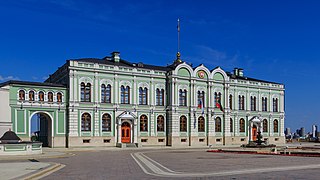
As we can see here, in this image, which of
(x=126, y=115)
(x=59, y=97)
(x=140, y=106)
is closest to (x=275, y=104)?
(x=140, y=106)

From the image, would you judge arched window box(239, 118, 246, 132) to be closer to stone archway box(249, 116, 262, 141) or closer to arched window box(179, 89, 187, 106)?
stone archway box(249, 116, 262, 141)

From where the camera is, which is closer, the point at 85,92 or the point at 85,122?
the point at 85,122

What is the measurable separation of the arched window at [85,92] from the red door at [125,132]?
6.88m

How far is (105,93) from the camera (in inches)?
2347

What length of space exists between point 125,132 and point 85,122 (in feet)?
21.9

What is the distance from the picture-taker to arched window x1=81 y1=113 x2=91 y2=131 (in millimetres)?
57281

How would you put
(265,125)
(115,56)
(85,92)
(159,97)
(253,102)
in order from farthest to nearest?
Answer: (265,125), (253,102), (115,56), (159,97), (85,92)

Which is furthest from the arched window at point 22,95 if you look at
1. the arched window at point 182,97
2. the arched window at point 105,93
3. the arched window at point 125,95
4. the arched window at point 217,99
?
the arched window at point 217,99

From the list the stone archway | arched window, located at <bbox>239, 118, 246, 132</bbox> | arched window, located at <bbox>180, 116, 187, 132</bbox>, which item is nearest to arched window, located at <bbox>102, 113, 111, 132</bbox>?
arched window, located at <bbox>180, 116, 187, 132</bbox>

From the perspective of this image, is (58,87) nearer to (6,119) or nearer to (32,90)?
(32,90)

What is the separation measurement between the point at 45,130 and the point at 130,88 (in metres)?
13.7

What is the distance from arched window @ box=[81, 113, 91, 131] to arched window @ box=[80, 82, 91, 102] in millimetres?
2063

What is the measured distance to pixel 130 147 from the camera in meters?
58.2

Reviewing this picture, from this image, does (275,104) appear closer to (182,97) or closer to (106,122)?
(182,97)
